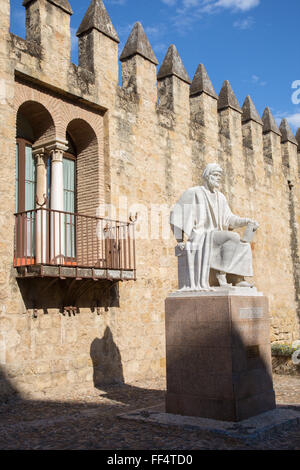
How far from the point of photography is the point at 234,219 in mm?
7023

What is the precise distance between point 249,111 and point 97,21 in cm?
679

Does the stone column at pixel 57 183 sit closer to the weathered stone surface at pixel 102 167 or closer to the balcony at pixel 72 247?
the balcony at pixel 72 247

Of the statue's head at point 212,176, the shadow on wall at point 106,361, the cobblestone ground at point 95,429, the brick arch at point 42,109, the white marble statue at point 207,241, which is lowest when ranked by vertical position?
the cobblestone ground at point 95,429

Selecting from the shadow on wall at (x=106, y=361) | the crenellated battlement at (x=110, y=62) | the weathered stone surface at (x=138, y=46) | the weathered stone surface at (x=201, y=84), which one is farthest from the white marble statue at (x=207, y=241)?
the weathered stone surface at (x=201, y=84)

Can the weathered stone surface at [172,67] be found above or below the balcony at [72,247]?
above

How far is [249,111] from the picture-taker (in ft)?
52.2

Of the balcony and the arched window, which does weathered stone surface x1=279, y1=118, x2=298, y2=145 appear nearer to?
the balcony

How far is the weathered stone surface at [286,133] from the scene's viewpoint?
1794 cm

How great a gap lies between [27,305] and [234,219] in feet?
12.4

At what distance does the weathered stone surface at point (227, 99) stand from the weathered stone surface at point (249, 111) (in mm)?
856

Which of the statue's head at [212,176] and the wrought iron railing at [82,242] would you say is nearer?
the statue's head at [212,176]
